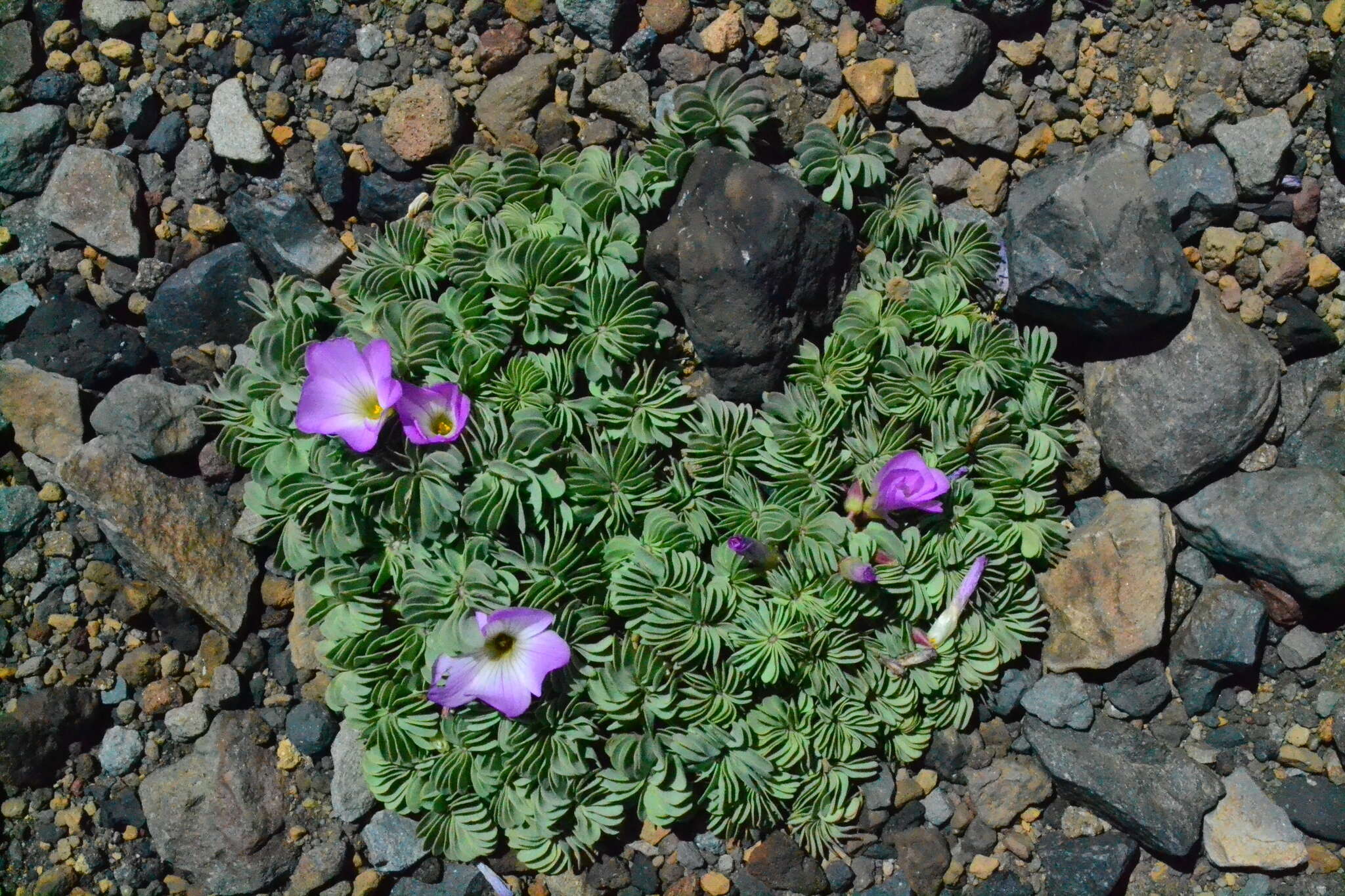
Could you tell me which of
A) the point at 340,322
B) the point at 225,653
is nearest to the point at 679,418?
the point at 340,322

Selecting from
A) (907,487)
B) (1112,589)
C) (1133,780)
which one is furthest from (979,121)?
(1133,780)

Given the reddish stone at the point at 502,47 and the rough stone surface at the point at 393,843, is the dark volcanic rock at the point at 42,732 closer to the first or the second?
the rough stone surface at the point at 393,843

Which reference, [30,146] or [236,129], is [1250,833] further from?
[30,146]

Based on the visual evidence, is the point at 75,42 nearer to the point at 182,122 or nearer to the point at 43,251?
the point at 182,122

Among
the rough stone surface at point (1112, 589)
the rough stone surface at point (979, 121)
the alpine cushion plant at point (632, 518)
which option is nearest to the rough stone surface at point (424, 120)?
the alpine cushion plant at point (632, 518)

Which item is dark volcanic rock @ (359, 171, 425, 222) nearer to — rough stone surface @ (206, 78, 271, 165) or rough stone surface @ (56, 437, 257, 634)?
A: rough stone surface @ (206, 78, 271, 165)

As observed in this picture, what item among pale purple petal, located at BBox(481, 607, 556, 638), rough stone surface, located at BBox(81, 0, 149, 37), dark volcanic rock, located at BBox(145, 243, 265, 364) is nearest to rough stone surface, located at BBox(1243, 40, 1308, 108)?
pale purple petal, located at BBox(481, 607, 556, 638)
